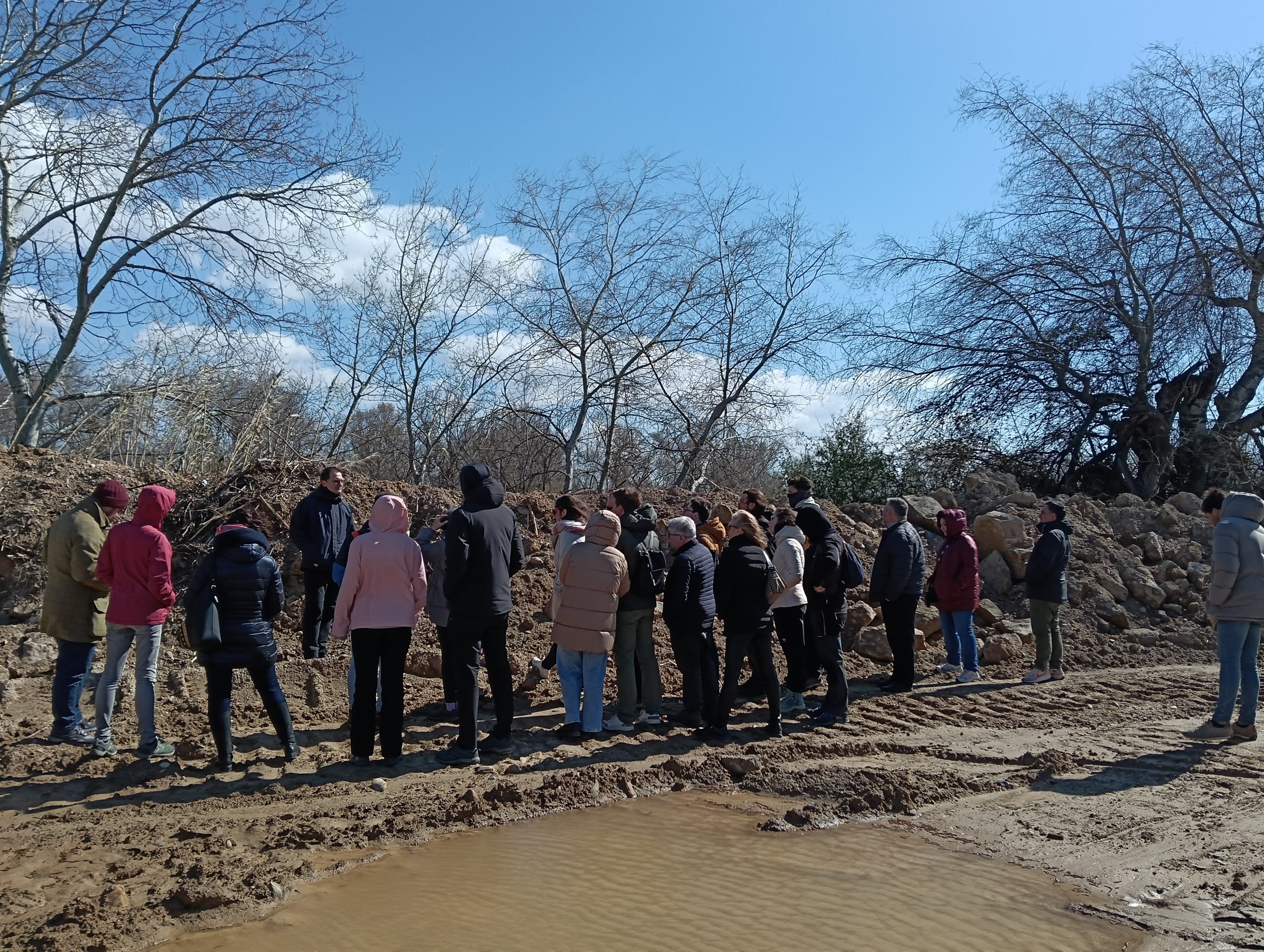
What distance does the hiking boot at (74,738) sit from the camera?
6684mm

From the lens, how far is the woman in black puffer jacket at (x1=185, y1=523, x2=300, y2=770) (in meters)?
6.21

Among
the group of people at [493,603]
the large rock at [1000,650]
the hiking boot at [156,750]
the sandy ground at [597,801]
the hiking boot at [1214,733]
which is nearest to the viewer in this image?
the sandy ground at [597,801]

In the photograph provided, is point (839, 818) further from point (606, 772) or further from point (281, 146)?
point (281, 146)

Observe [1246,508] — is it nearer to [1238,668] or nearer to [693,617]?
[1238,668]

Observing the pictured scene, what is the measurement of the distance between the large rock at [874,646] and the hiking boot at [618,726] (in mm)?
3837

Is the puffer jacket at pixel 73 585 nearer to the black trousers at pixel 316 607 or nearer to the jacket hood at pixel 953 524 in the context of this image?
the black trousers at pixel 316 607

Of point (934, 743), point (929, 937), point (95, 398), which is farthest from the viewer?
point (95, 398)

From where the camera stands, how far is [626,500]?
25.0 ft

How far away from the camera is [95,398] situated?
527 inches

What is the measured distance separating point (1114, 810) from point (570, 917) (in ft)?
11.7

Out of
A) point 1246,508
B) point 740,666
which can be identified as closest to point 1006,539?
point 1246,508

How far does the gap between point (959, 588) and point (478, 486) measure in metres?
5.53

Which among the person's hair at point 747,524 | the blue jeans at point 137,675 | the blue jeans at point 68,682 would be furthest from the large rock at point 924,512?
the blue jeans at point 68,682

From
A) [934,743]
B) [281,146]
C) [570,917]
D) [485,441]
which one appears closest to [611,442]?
[485,441]
